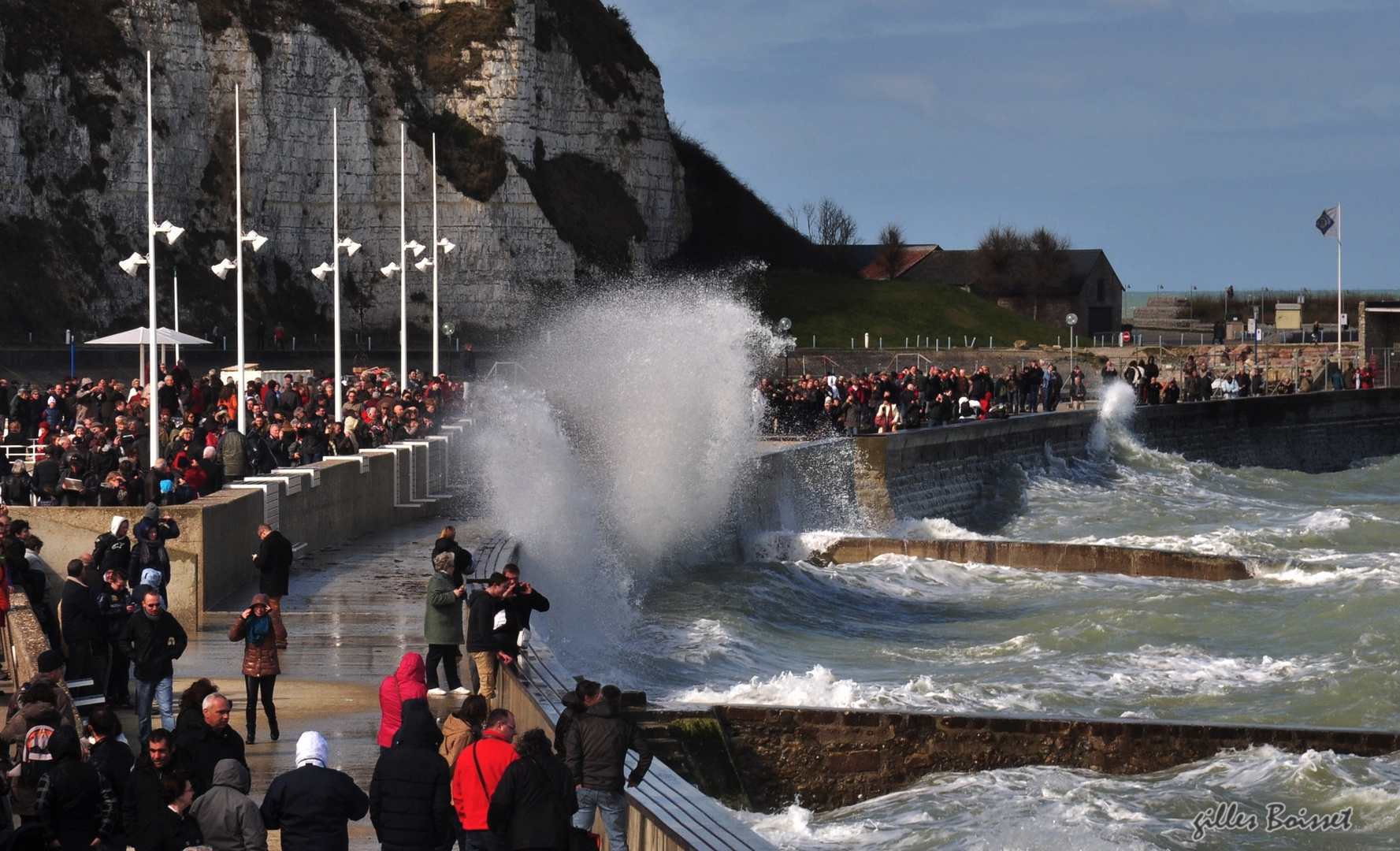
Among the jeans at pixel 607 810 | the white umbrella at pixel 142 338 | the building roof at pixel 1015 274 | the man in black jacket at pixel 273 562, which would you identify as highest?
the building roof at pixel 1015 274

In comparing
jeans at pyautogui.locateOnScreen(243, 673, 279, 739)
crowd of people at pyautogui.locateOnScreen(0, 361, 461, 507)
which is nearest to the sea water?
crowd of people at pyautogui.locateOnScreen(0, 361, 461, 507)

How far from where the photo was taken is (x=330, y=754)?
11430 mm

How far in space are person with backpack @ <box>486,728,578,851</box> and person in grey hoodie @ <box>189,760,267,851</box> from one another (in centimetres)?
113

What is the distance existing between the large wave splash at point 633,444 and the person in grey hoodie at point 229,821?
50.5ft

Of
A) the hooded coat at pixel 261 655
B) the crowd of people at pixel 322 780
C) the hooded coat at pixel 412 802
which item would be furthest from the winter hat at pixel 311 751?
the hooded coat at pixel 261 655

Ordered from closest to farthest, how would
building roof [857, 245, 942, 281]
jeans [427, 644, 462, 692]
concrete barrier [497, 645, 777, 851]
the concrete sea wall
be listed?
Answer: concrete barrier [497, 645, 777, 851], jeans [427, 644, 462, 692], the concrete sea wall, building roof [857, 245, 942, 281]

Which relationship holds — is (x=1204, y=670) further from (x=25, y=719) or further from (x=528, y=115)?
(x=528, y=115)

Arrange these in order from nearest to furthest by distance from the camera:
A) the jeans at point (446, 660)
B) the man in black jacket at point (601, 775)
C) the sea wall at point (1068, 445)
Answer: the man in black jacket at point (601, 775)
the jeans at point (446, 660)
the sea wall at point (1068, 445)

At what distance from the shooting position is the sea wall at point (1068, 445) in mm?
36062

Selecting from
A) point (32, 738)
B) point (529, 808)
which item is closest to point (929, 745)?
point (529, 808)

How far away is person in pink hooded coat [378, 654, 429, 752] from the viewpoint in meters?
9.48

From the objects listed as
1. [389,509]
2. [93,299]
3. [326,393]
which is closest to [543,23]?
[93,299]

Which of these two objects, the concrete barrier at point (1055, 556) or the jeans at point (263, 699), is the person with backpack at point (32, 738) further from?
the concrete barrier at point (1055, 556)
